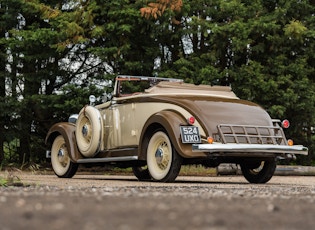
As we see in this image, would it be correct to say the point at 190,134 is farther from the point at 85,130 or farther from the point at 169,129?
the point at 85,130

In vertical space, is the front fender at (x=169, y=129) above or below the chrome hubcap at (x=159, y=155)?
above

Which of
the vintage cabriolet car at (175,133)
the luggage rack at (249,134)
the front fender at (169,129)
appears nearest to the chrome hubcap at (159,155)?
the vintage cabriolet car at (175,133)

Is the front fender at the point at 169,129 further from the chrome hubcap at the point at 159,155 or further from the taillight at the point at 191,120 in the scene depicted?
the chrome hubcap at the point at 159,155

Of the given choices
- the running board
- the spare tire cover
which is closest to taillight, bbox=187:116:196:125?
the running board

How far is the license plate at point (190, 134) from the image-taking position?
9241 mm

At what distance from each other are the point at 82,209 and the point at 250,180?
7.52 metres

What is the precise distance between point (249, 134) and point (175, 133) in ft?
4.03

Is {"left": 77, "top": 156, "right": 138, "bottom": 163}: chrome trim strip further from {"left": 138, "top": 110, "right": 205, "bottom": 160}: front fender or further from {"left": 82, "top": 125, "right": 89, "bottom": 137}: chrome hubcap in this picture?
{"left": 82, "top": 125, "right": 89, "bottom": 137}: chrome hubcap

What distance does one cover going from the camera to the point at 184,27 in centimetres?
1758

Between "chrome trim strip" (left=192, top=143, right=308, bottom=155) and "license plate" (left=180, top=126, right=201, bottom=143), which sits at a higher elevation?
"license plate" (left=180, top=126, right=201, bottom=143)

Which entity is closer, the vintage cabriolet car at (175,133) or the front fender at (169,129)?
the front fender at (169,129)

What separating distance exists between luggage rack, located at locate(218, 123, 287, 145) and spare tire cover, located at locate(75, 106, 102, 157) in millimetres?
2375

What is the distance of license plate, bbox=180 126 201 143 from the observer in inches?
364

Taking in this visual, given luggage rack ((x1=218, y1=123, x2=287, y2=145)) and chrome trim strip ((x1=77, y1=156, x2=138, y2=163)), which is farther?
chrome trim strip ((x1=77, y1=156, x2=138, y2=163))
